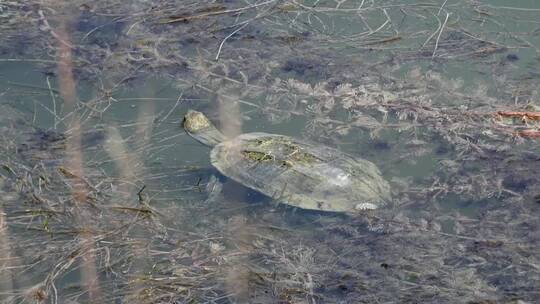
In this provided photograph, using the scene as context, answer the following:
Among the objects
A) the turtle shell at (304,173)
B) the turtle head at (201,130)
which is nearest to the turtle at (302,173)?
the turtle shell at (304,173)

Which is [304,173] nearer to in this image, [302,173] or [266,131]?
[302,173]

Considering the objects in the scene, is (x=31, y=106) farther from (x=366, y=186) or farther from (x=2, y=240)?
(x=366, y=186)

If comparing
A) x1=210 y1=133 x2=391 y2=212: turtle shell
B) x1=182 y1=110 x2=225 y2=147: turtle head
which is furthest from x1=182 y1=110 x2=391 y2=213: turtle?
x1=182 y1=110 x2=225 y2=147: turtle head

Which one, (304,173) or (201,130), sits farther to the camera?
(201,130)

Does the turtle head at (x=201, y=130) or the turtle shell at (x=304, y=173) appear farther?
the turtle head at (x=201, y=130)

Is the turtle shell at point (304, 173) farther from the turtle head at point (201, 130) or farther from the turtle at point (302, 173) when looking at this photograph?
the turtle head at point (201, 130)

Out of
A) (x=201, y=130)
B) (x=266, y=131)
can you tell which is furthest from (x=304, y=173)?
(x=201, y=130)

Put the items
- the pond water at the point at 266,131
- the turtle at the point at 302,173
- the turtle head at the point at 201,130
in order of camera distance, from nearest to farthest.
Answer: the pond water at the point at 266,131 < the turtle at the point at 302,173 < the turtle head at the point at 201,130

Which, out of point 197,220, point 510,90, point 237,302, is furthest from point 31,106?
point 510,90
